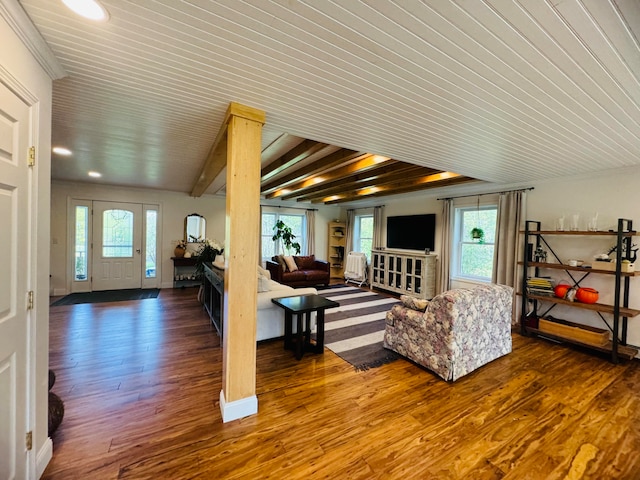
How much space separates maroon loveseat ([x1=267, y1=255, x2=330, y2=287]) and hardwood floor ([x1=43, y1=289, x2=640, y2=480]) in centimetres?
299

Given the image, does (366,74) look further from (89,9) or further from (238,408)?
(238,408)

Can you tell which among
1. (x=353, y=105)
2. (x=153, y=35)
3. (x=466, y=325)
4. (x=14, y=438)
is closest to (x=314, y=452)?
(x=14, y=438)

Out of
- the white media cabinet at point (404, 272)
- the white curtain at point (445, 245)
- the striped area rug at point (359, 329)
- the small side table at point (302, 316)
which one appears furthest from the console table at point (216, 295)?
the white curtain at point (445, 245)

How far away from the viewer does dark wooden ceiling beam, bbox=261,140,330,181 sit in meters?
3.01

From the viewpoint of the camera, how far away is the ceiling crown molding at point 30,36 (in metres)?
1.07

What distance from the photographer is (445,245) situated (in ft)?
17.5

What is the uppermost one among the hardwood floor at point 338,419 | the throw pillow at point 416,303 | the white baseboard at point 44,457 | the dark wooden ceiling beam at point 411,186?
the dark wooden ceiling beam at point 411,186

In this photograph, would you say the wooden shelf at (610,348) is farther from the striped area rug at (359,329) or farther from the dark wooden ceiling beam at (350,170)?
the dark wooden ceiling beam at (350,170)

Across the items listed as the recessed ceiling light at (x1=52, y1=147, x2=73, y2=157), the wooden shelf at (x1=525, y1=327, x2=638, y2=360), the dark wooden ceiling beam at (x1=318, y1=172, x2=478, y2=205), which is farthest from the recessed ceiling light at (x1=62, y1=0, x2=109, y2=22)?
the wooden shelf at (x1=525, y1=327, x2=638, y2=360)

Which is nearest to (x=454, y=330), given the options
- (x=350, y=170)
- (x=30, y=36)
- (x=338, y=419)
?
(x=338, y=419)

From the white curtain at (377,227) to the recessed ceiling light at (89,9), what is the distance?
20.4ft

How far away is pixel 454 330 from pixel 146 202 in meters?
6.56


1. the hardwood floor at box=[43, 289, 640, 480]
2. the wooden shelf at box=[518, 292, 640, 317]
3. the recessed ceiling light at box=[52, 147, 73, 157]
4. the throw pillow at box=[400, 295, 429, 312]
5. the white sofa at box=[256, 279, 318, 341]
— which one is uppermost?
the recessed ceiling light at box=[52, 147, 73, 157]

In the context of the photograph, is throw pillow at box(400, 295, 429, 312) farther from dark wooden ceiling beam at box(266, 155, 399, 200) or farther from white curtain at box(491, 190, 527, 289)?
white curtain at box(491, 190, 527, 289)
